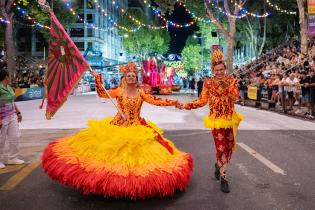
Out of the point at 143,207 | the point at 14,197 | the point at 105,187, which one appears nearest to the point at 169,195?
the point at 143,207

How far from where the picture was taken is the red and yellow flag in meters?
6.03

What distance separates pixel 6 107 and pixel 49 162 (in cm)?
231

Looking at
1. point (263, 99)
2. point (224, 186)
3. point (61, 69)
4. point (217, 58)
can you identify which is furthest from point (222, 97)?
point (263, 99)

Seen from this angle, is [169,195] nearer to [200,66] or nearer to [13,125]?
[13,125]

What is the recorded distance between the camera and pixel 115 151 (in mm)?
5125

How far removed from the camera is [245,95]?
25.2 metres

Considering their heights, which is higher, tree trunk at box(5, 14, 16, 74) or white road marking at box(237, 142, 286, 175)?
tree trunk at box(5, 14, 16, 74)

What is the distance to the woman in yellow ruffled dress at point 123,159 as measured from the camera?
489cm

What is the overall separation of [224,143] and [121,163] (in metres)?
1.59

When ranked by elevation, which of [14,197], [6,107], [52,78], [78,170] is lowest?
[14,197]

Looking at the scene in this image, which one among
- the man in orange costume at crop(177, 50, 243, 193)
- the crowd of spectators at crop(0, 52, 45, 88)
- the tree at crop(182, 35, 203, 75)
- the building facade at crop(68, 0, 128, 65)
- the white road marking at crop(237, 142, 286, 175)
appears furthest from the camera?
the tree at crop(182, 35, 203, 75)

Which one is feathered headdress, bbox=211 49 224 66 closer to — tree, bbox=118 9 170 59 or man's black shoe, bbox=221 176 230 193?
man's black shoe, bbox=221 176 230 193

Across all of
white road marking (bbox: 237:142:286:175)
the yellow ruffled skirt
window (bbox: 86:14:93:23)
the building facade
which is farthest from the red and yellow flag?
window (bbox: 86:14:93:23)

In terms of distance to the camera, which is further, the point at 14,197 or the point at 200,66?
the point at 200,66
